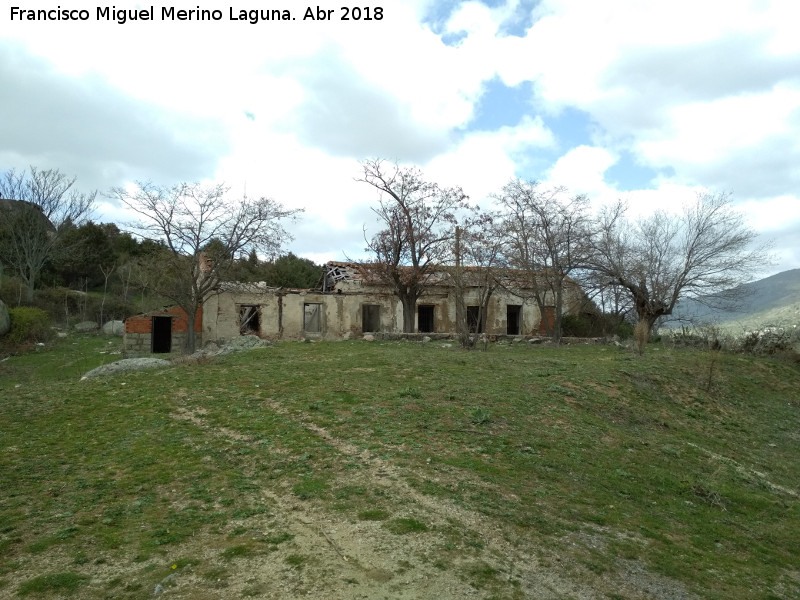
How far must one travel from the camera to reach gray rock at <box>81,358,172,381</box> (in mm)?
14383

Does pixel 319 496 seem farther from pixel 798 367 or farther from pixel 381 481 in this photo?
pixel 798 367

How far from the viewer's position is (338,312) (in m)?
28.5

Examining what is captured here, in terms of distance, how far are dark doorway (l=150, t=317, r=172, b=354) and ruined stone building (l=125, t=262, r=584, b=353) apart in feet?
0.11

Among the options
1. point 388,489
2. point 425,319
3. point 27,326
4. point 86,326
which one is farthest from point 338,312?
point 388,489

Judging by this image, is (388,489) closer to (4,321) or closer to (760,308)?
(4,321)

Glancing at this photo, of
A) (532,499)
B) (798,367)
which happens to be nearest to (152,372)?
(532,499)

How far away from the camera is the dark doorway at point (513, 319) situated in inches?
1289

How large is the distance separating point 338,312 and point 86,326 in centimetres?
1409

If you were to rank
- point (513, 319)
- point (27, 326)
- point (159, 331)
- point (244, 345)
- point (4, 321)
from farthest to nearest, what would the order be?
1. point (513, 319)
2. point (159, 331)
3. point (27, 326)
4. point (4, 321)
5. point (244, 345)

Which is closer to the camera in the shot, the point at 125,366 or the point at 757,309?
the point at 125,366

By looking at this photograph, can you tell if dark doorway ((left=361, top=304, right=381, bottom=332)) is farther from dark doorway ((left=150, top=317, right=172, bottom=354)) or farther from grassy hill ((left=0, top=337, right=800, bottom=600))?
grassy hill ((left=0, top=337, right=800, bottom=600))

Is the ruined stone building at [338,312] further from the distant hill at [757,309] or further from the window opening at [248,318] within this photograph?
the distant hill at [757,309]

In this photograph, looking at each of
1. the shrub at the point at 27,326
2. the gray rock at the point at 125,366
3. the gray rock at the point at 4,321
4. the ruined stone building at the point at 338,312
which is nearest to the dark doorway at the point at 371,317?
the ruined stone building at the point at 338,312

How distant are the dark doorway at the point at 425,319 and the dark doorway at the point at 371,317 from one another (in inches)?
110
